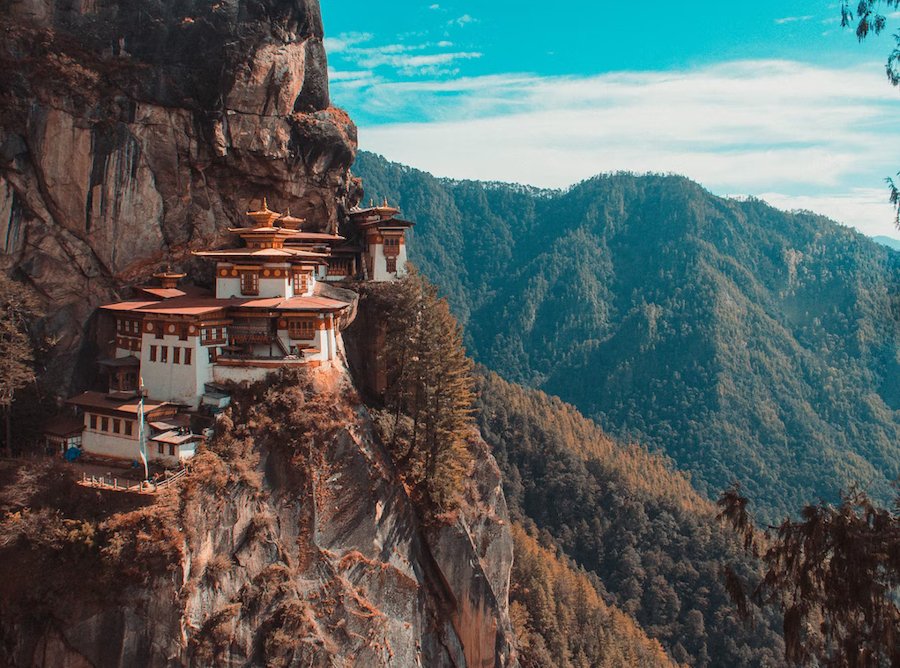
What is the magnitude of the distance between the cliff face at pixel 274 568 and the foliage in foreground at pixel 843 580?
825 inches

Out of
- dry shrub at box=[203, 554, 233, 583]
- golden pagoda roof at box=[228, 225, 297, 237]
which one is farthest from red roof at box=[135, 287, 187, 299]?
dry shrub at box=[203, 554, 233, 583]

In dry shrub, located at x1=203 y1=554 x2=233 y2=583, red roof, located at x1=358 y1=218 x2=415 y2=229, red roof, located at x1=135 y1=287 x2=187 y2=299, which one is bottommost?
dry shrub, located at x1=203 y1=554 x2=233 y2=583

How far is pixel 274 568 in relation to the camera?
97.3 ft

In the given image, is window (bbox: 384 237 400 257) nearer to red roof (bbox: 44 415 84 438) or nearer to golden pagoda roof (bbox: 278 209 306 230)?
golden pagoda roof (bbox: 278 209 306 230)

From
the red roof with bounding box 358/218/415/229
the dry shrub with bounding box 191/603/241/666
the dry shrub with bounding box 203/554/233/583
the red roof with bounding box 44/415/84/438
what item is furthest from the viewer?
the red roof with bounding box 358/218/415/229

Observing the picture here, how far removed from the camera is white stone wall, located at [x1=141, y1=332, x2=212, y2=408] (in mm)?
32281

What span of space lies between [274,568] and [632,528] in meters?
84.2

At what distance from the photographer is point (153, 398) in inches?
1282

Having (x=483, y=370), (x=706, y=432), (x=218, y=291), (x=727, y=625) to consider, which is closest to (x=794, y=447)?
(x=706, y=432)

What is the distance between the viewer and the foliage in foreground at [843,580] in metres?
12.1

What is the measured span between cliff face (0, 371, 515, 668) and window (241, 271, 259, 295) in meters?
6.52

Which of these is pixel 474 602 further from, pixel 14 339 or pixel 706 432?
pixel 706 432

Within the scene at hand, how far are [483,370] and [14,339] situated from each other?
111 m

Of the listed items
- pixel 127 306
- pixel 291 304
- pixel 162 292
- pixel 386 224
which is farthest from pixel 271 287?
pixel 386 224
